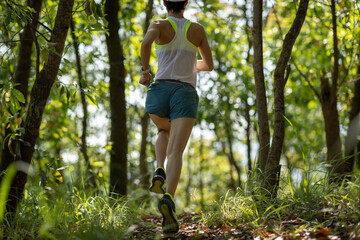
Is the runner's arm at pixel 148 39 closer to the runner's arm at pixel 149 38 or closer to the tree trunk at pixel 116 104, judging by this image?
the runner's arm at pixel 149 38

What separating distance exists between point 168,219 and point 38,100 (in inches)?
59.9

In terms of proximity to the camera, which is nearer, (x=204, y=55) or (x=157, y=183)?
(x=157, y=183)

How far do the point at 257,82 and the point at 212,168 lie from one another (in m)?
15.4

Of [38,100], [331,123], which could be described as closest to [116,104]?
[38,100]

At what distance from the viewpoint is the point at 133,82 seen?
7527 millimetres

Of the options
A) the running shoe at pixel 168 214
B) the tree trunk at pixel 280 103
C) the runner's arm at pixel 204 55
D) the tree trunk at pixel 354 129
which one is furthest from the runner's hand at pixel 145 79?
the tree trunk at pixel 354 129

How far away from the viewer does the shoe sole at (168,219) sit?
2.84m

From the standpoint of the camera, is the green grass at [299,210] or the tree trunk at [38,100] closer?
the green grass at [299,210]

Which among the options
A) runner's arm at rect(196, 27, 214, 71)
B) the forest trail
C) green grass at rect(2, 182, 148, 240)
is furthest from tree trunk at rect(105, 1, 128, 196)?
runner's arm at rect(196, 27, 214, 71)

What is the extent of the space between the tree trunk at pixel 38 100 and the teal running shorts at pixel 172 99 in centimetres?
88

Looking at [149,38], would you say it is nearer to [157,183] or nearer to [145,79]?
[145,79]

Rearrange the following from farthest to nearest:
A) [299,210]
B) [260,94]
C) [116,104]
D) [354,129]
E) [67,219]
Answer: [354,129], [116,104], [260,94], [67,219], [299,210]

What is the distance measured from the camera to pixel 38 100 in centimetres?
334

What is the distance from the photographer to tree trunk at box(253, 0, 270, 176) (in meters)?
3.71
